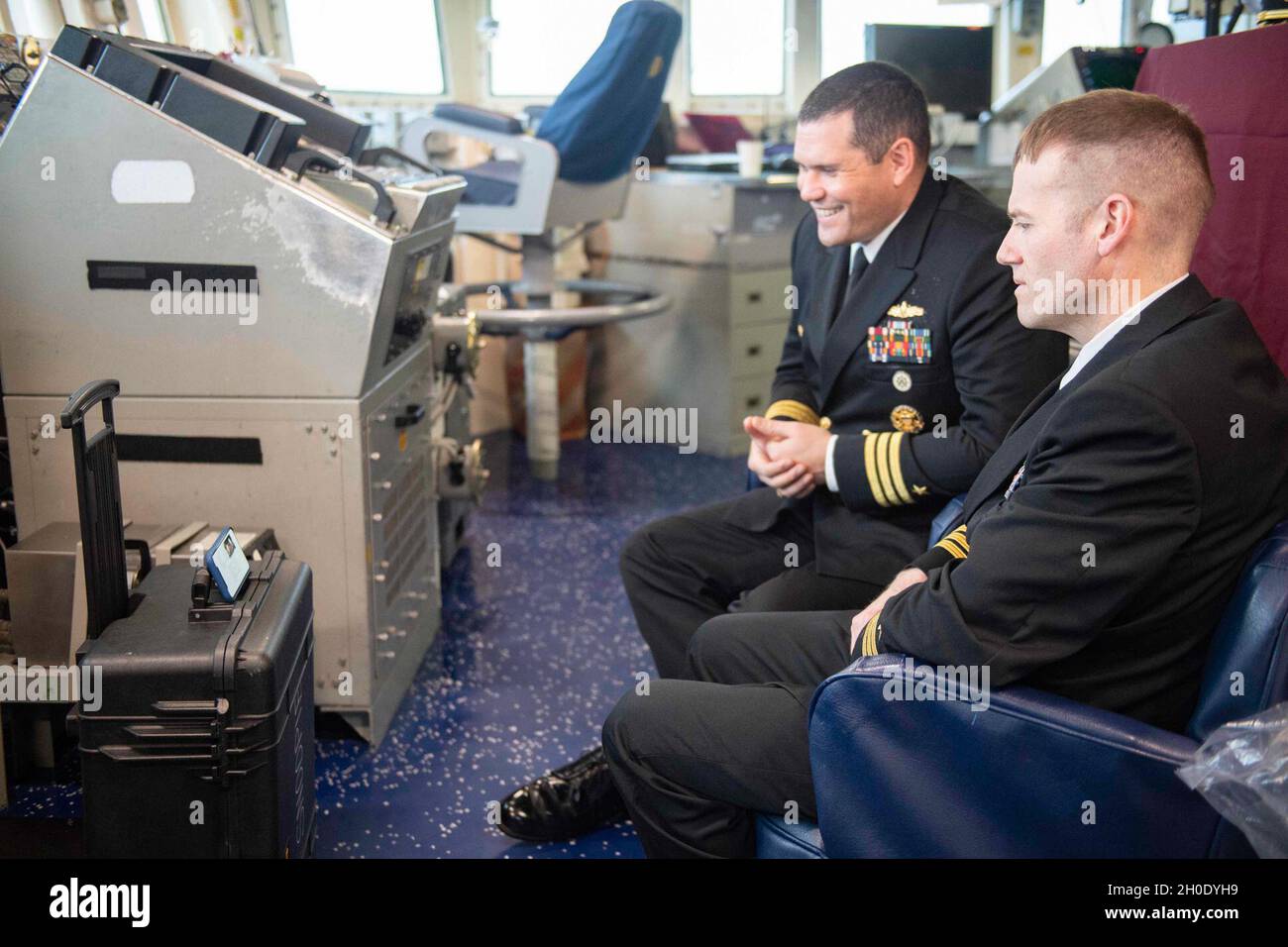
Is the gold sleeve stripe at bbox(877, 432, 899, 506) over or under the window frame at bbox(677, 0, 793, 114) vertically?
under

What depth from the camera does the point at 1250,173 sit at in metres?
1.88

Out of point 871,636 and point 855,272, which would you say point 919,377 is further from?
point 871,636

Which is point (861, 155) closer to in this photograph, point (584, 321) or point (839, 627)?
point (839, 627)

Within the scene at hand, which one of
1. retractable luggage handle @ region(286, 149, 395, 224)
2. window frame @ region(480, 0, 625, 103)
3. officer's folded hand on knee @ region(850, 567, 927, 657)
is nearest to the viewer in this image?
officer's folded hand on knee @ region(850, 567, 927, 657)

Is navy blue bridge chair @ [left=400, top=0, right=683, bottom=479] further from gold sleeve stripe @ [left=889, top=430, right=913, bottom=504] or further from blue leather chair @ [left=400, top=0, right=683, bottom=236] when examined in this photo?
gold sleeve stripe @ [left=889, top=430, right=913, bottom=504]

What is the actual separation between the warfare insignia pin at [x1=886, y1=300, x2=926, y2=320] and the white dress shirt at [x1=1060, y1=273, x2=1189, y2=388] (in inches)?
24.2

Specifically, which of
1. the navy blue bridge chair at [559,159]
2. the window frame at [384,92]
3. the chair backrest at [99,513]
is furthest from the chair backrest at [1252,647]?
the window frame at [384,92]

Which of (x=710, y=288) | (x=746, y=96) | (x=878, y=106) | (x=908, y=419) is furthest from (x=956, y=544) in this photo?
(x=746, y=96)

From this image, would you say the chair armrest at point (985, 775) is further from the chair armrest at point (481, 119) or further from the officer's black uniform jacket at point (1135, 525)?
the chair armrest at point (481, 119)

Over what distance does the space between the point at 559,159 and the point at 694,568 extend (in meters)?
1.82

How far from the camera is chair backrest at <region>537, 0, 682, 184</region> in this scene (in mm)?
3449

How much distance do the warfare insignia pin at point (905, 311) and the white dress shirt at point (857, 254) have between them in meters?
0.09

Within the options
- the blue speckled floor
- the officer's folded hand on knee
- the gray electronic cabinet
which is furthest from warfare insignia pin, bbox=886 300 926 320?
the gray electronic cabinet
